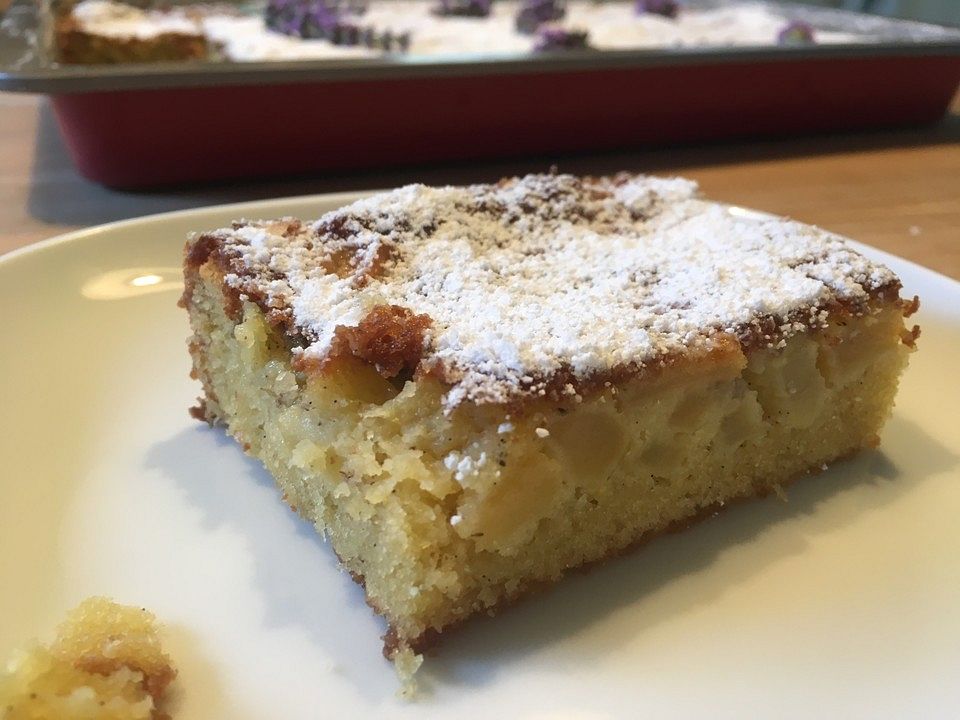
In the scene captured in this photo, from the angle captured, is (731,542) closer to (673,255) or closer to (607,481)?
(607,481)

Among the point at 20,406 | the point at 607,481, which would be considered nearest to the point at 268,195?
the point at 20,406

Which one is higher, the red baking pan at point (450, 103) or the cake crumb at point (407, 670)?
the red baking pan at point (450, 103)

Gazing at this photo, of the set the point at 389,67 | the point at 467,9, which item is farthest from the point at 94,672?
the point at 467,9

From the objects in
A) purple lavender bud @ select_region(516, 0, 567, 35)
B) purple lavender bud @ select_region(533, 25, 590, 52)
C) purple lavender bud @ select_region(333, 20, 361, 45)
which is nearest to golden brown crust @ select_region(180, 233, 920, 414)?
purple lavender bud @ select_region(533, 25, 590, 52)

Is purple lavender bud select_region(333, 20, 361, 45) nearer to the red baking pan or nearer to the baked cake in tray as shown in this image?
the red baking pan

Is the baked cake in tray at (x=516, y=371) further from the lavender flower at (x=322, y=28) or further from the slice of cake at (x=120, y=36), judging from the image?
the slice of cake at (x=120, y=36)

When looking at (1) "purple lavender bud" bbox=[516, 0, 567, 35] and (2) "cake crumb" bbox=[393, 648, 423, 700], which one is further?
(1) "purple lavender bud" bbox=[516, 0, 567, 35]

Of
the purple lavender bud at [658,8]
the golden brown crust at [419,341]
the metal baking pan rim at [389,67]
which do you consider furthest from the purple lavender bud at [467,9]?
the golden brown crust at [419,341]

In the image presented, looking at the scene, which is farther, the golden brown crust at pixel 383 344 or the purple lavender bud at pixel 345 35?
the purple lavender bud at pixel 345 35
